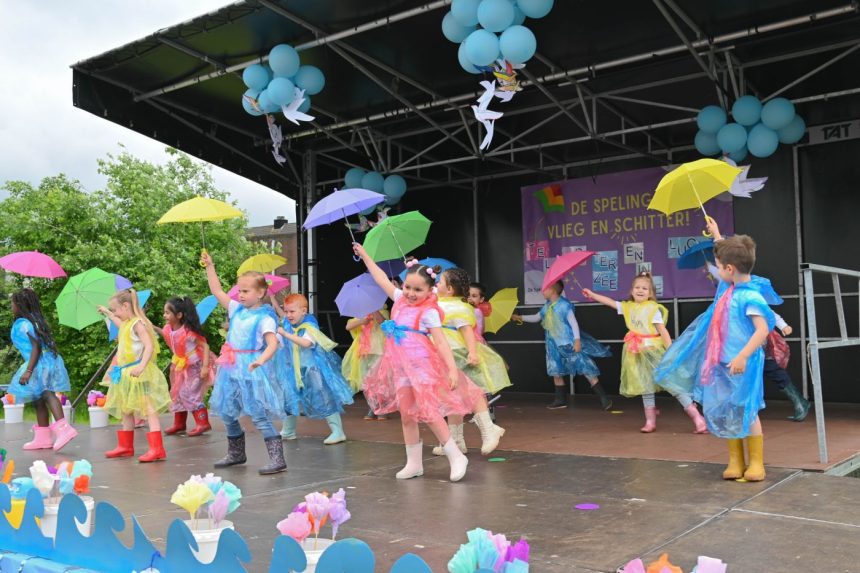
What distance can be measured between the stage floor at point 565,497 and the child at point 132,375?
441 mm

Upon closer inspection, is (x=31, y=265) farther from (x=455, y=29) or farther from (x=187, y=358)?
(x=455, y=29)

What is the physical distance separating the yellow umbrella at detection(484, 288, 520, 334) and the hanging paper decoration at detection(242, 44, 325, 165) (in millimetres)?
3086

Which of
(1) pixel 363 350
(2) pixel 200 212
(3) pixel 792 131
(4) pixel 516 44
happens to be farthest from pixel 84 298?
(3) pixel 792 131

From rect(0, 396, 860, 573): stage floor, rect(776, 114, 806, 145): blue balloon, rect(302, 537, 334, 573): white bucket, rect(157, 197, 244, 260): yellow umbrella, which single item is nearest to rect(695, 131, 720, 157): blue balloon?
rect(776, 114, 806, 145): blue balloon

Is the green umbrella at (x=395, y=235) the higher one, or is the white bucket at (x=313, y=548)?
the green umbrella at (x=395, y=235)

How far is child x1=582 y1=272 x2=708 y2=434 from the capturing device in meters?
7.74

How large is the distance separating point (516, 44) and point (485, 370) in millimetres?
2819

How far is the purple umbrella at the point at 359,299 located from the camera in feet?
27.2

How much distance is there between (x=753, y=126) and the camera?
8625mm

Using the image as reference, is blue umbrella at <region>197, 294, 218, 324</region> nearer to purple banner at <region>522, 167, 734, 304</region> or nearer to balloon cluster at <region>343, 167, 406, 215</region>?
balloon cluster at <region>343, 167, 406, 215</region>

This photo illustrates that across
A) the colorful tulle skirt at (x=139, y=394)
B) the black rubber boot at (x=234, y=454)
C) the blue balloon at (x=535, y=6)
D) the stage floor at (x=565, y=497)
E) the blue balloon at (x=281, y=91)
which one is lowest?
the stage floor at (x=565, y=497)

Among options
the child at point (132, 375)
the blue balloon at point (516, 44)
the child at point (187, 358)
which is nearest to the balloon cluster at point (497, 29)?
the blue balloon at point (516, 44)

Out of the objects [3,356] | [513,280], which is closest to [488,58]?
[513,280]

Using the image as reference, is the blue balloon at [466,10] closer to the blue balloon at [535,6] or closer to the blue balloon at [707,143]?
the blue balloon at [535,6]
